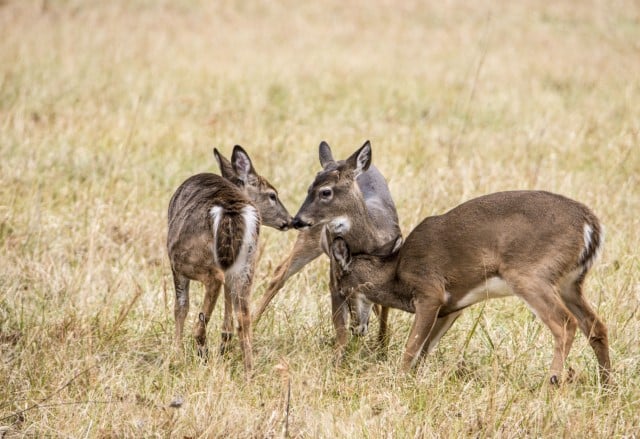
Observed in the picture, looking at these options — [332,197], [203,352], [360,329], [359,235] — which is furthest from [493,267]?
[203,352]

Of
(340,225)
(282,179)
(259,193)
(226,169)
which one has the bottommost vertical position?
(282,179)

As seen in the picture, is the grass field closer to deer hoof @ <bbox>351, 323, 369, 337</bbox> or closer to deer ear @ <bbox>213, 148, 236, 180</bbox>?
deer hoof @ <bbox>351, 323, 369, 337</bbox>

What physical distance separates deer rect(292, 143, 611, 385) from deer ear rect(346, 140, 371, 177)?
0.62m

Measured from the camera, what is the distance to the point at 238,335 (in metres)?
5.05

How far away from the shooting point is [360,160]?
19.5 feet

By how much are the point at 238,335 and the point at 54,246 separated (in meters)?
2.06

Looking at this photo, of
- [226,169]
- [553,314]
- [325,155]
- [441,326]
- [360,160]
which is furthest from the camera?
[325,155]

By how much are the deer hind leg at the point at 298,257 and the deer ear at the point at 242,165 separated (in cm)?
51

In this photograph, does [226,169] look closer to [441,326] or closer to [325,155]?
[325,155]

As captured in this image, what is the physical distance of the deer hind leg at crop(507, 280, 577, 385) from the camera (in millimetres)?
4793

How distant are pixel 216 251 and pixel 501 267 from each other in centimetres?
146

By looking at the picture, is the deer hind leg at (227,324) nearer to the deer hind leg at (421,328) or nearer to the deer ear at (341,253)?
→ the deer ear at (341,253)

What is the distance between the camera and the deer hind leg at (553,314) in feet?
15.7

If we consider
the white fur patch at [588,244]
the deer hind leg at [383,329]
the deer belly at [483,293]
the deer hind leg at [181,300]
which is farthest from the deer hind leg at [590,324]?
the deer hind leg at [181,300]
